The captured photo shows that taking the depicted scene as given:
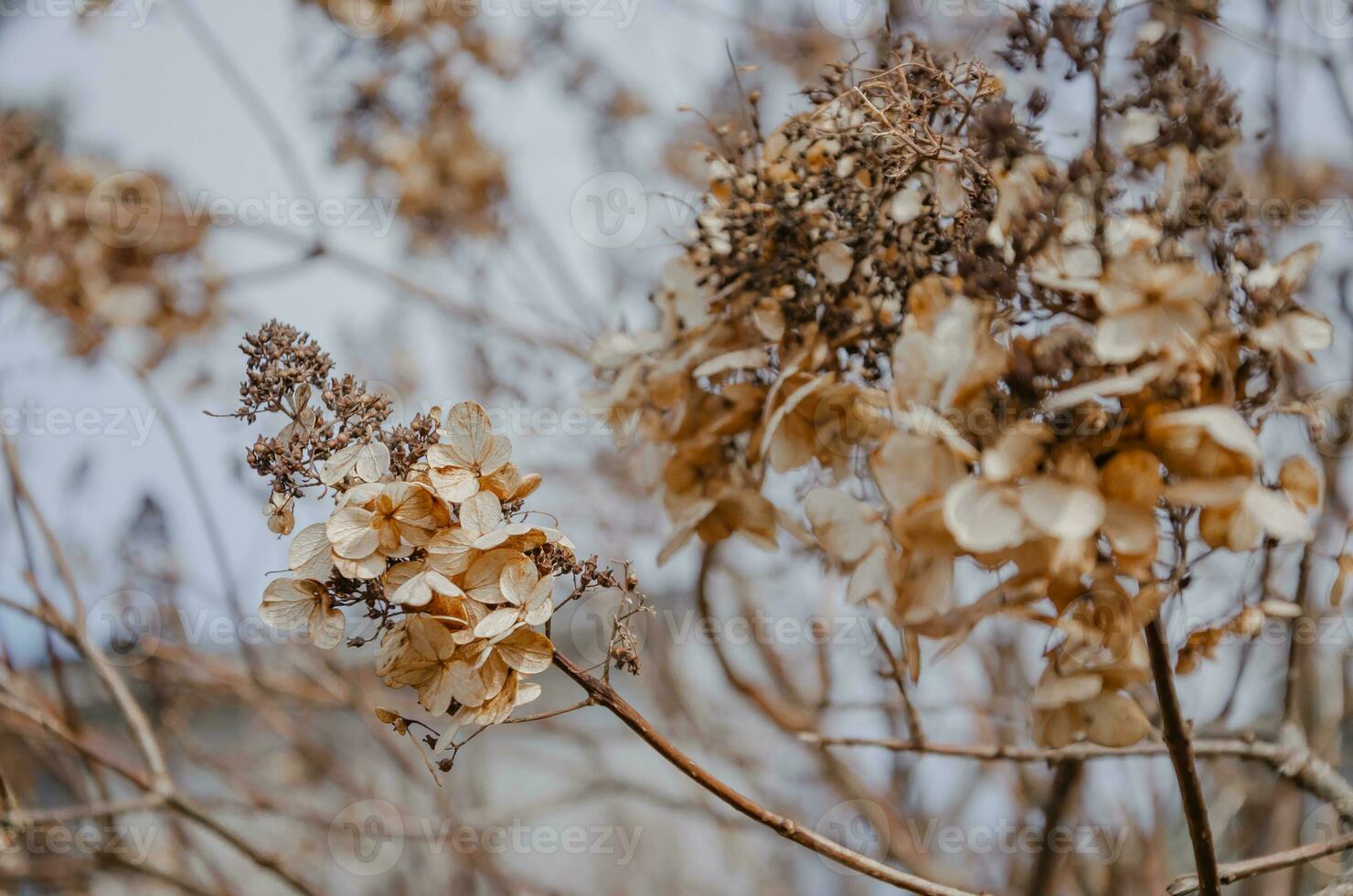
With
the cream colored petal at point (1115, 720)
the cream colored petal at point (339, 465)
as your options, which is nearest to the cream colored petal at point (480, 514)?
the cream colored petal at point (339, 465)

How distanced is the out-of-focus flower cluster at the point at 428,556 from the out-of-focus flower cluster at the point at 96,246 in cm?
164

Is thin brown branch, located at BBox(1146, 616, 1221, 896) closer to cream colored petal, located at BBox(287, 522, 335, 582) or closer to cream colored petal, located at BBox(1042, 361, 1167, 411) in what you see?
cream colored petal, located at BBox(1042, 361, 1167, 411)

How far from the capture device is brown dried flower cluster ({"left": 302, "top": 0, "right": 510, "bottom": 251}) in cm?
241

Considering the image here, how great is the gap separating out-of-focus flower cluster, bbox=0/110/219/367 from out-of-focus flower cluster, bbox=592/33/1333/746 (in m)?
1.62

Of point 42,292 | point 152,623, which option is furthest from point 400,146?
point 152,623

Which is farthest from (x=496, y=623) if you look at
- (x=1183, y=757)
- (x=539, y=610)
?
(x=1183, y=757)

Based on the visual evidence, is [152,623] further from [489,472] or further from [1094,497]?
[1094,497]

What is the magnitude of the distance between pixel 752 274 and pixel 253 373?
0.46m

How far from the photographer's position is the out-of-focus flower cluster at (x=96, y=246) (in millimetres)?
2025

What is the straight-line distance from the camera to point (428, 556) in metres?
0.75

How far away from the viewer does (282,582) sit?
794 millimetres
